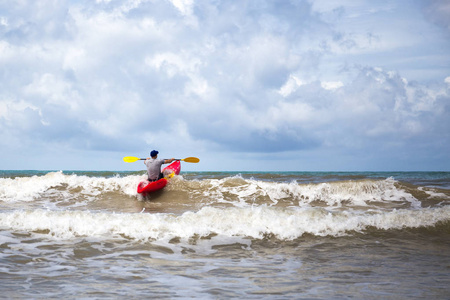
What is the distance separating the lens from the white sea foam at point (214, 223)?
7.12 m

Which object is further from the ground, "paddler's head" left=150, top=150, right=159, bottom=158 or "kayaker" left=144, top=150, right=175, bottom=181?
"paddler's head" left=150, top=150, right=159, bottom=158

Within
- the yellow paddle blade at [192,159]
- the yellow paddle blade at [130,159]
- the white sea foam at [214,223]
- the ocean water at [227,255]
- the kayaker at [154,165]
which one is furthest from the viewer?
the yellow paddle blade at [192,159]

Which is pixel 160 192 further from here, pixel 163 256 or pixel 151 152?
pixel 163 256

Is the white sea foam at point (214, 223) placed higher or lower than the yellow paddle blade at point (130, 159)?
lower

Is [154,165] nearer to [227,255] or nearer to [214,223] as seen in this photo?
[214,223]

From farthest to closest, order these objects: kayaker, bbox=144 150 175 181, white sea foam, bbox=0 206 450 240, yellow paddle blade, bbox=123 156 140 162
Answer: yellow paddle blade, bbox=123 156 140 162
kayaker, bbox=144 150 175 181
white sea foam, bbox=0 206 450 240

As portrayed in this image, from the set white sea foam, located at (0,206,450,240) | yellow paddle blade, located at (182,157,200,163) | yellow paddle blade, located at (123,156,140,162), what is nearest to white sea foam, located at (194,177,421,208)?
yellow paddle blade, located at (182,157,200,163)

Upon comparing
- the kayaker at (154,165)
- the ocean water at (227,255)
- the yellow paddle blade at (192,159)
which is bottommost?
the ocean water at (227,255)

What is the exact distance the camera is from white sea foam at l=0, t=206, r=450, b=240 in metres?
7.12

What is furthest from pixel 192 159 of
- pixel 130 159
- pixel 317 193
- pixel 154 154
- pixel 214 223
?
pixel 214 223

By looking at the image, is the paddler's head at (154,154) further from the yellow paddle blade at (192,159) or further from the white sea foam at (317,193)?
the yellow paddle blade at (192,159)

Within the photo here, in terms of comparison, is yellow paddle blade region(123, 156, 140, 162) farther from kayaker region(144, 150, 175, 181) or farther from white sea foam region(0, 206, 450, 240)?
white sea foam region(0, 206, 450, 240)

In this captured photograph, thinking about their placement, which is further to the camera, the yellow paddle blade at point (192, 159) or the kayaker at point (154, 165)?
the yellow paddle blade at point (192, 159)

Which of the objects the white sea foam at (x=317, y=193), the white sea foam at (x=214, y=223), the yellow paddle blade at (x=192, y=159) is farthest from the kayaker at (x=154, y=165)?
the white sea foam at (x=214, y=223)
